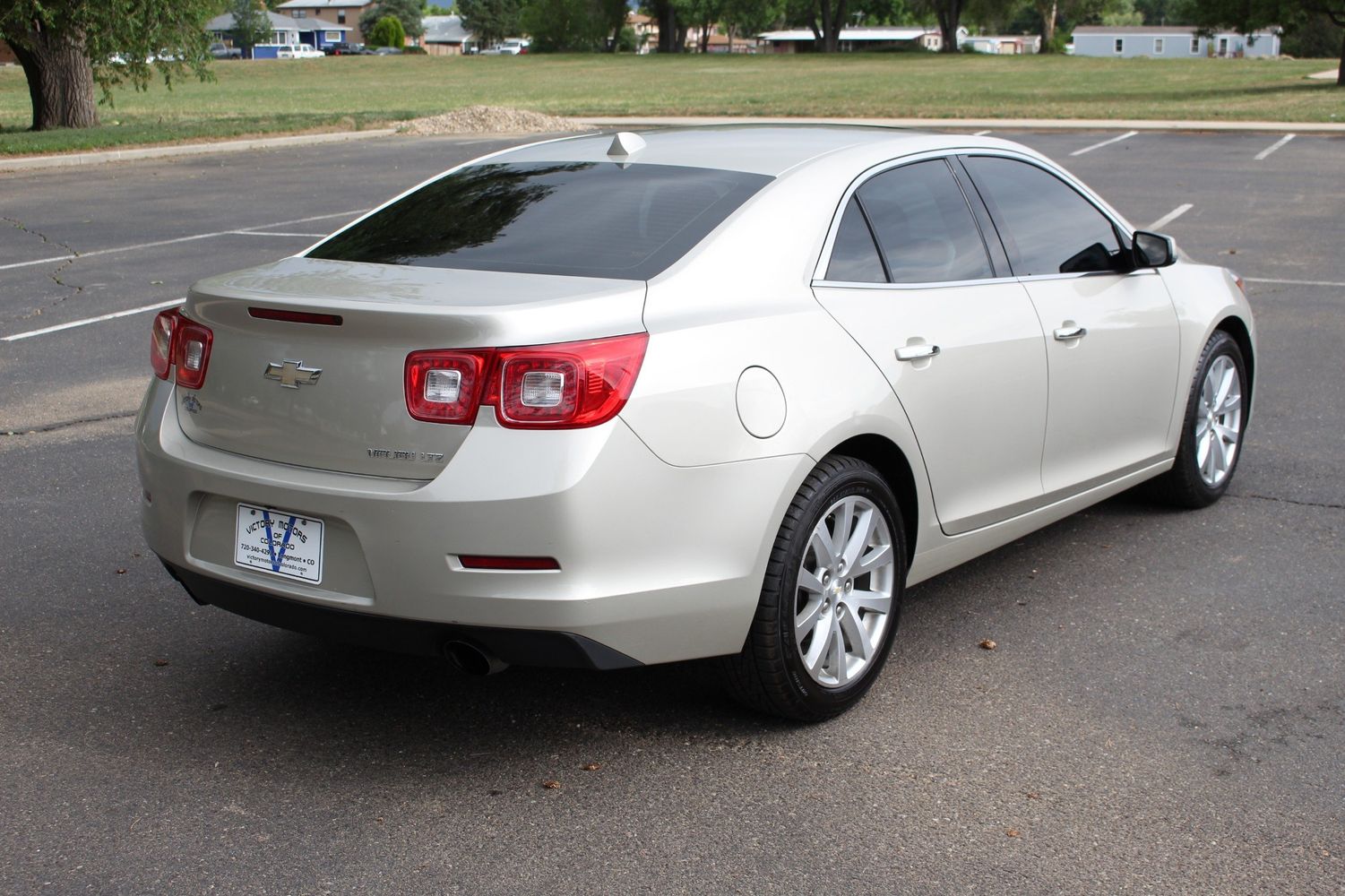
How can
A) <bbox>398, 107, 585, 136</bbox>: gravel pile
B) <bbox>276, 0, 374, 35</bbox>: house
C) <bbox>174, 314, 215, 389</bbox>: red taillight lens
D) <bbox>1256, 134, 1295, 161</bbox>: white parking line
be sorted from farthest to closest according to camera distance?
<bbox>276, 0, 374, 35</bbox>: house
<bbox>398, 107, 585, 136</bbox>: gravel pile
<bbox>1256, 134, 1295, 161</bbox>: white parking line
<bbox>174, 314, 215, 389</bbox>: red taillight lens

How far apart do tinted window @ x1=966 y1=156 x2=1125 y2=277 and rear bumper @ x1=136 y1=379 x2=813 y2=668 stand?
5.34ft

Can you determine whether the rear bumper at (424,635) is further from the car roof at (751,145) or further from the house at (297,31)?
the house at (297,31)

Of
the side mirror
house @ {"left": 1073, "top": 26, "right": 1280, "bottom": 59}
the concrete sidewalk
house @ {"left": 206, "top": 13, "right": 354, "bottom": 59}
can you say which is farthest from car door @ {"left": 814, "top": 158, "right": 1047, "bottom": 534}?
house @ {"left": 206, "top": 13, "right": 354, "bottom": 59}

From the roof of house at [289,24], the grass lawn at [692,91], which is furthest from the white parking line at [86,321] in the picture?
the roof of house at [289,24]

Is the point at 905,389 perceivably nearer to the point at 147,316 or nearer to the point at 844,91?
the point at 147,316

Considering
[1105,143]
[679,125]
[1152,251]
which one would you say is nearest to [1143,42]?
[1105,143]

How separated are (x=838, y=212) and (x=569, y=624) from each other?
1.58 metres

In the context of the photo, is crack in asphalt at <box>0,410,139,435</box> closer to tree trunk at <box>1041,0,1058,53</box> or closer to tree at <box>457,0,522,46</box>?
tree trunk at <box>1041,0,1058,53</box>

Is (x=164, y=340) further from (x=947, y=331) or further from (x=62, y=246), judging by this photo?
(x=62, y=246)

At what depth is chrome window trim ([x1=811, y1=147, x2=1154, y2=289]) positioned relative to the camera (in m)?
4.18

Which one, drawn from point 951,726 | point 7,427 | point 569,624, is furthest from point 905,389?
point 7,427

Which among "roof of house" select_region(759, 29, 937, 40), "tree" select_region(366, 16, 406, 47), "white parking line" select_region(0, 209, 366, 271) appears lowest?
"white parking line" select_region(0, 209, 366, 271)

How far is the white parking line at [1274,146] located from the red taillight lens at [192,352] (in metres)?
22.4

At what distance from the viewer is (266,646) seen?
4.65 m
